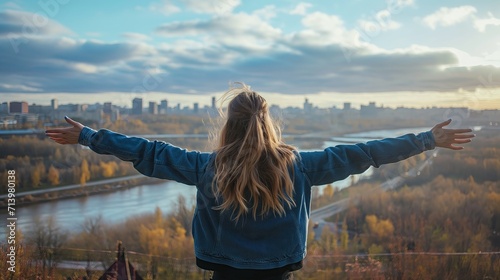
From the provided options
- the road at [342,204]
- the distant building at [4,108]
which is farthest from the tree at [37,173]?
the road at [342,204]

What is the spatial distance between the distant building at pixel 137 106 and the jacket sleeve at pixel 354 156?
10185mm

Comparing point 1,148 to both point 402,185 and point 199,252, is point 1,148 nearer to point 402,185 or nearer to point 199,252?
point 199,252

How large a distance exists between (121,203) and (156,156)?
1272cm

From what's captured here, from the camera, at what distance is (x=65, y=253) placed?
15.0 ft

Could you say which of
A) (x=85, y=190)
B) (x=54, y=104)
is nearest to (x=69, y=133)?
(x=54, y=104)

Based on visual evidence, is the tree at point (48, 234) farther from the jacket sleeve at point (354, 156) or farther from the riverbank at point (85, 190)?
the jacket sleeve at point (354, 156)

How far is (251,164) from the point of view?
103cm

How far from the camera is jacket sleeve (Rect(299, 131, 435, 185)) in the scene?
3.67 ft

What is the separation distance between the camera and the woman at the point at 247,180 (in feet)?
3.42

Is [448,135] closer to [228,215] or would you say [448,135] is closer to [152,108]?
[228,215]

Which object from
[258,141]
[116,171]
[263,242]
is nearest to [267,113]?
[258,141]

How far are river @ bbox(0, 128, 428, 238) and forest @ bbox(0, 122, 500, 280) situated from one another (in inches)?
9.9

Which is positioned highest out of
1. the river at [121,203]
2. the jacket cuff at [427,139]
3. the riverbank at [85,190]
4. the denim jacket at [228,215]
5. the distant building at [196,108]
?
the distant building at [196,108]

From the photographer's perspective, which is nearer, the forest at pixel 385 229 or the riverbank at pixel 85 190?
the forest at pixel 385 229
